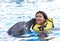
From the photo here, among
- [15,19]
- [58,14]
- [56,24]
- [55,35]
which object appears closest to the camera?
[55,35]

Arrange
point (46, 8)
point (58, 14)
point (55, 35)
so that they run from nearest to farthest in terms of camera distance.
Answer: point (55, 35) → point (58, 14) → point (46, 8)

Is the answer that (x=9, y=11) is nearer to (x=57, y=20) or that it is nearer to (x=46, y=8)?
(x=46, y=8)

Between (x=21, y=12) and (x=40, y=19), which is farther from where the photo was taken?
(x=21, y=12)

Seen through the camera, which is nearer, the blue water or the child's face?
the child's face

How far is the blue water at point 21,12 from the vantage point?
4648 mm

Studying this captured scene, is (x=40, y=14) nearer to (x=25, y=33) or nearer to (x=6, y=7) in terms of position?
(x=25, y=33)

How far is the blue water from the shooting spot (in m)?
4.65

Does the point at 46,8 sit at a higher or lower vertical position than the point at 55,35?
higher

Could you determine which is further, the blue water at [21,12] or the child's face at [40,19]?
the blue water at [21,12]

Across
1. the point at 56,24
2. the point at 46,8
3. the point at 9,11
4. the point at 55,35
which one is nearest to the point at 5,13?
the point at 9,11

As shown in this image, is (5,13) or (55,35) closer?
(55,35)

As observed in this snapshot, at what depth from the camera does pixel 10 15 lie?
18.7ft

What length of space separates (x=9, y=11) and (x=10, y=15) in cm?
39

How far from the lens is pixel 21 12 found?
6012 millimetres
